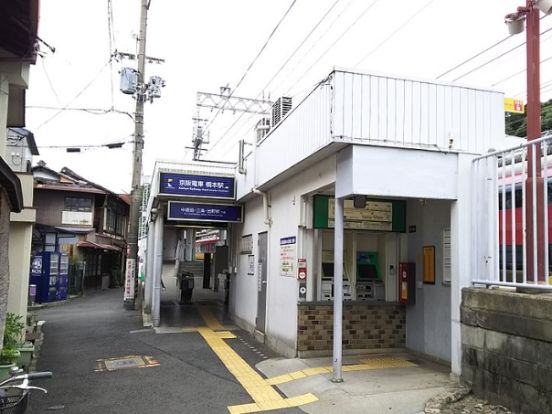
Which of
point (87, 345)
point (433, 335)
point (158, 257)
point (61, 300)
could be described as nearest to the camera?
point (433, 335)

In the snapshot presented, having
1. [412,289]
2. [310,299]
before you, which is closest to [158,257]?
[310,299]

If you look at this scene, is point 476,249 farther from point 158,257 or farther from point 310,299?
point 158,257

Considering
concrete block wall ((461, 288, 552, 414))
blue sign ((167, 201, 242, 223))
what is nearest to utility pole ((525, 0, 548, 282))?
concrete block wall ((461, 288, 552, 414))

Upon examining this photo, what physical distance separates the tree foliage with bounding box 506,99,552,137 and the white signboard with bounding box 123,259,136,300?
53.8 feet

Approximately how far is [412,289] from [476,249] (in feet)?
6.97

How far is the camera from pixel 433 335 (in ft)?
25.9

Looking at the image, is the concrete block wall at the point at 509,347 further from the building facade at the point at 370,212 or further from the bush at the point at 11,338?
the bush at the point at 11,338

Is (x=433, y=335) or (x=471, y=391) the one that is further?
(x=433, y=335)

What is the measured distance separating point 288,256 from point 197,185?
4.51 meters

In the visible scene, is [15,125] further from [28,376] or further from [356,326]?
[28,376]

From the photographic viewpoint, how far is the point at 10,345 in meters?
7.45

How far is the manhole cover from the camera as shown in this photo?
27.9ft

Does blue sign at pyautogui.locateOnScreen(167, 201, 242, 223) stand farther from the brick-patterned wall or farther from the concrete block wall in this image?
the concrete block wall

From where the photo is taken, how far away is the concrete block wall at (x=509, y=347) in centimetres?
480
